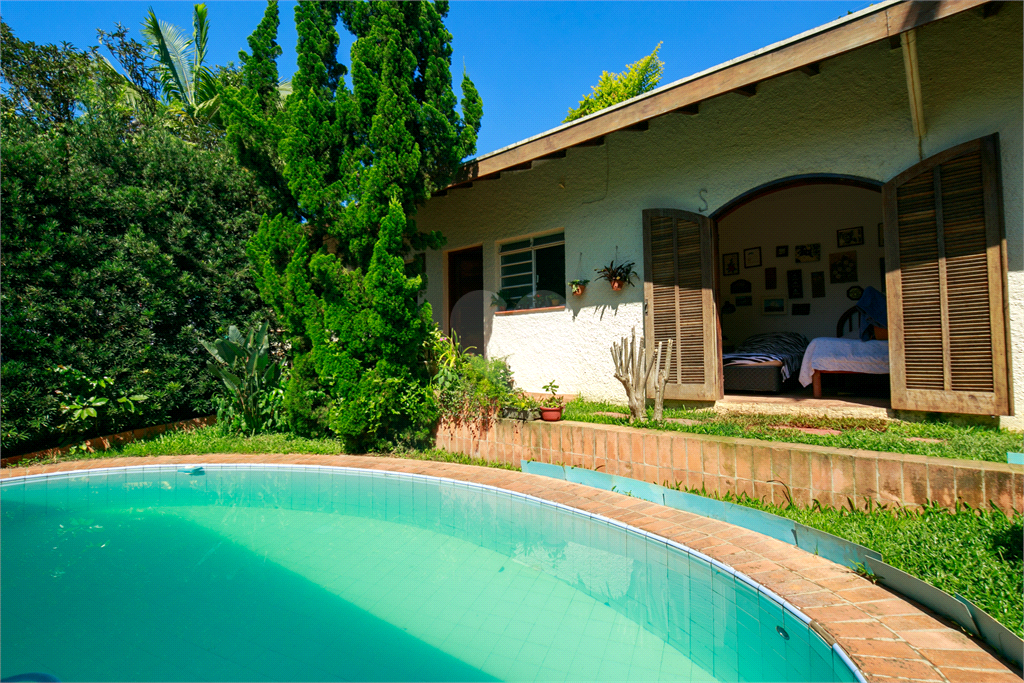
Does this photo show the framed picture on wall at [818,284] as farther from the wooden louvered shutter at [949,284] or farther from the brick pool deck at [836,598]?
the brick pool deck at [836,598]

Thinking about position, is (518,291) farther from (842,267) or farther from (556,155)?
(842,267)

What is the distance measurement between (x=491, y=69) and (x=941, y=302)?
21.5 ft

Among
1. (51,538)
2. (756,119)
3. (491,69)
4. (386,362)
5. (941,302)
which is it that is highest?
(491,69)

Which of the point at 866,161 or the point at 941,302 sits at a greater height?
the point at 866,161

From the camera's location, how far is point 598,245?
748cm

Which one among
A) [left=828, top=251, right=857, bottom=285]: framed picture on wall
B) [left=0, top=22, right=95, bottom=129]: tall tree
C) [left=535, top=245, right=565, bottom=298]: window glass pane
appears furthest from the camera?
[left=0, top=22, right=95, bottom=129]: tall tree

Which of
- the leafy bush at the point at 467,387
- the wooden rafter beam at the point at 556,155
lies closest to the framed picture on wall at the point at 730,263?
the wooden rafter beam at the point at 556,155

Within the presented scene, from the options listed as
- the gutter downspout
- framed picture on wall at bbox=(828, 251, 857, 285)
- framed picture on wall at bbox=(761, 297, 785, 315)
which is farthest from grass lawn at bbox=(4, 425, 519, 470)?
framed picture on wall at bbox=(828, 251, 857, 285)

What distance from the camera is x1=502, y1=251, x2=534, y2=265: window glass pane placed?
862 centimetres

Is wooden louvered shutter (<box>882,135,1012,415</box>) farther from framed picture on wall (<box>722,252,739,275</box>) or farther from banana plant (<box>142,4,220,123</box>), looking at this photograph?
banana plant (<box>142,4,220,123</box>)

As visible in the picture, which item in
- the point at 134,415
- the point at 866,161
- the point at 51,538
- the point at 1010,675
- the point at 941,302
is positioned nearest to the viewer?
the point at 1010,675

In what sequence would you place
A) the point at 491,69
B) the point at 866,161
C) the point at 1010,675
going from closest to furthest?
1. the point at 1010,675
2. the point at 866,161
3. the point at 491,69

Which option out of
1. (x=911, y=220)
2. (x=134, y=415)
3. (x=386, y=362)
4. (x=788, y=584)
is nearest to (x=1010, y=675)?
(x=788, y=584)

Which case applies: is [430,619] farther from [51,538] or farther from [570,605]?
[51,538]
